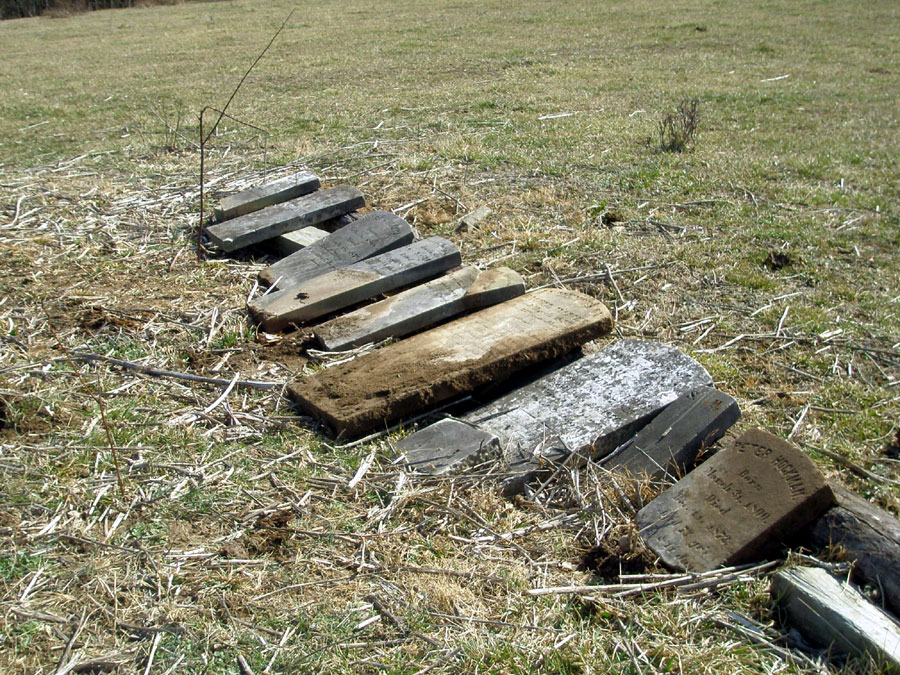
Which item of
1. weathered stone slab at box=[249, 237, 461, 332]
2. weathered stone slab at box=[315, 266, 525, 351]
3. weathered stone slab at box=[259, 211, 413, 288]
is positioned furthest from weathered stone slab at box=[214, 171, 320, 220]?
weathered stone slab at box=[315, 266, 525, 351]

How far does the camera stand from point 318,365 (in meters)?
4.07

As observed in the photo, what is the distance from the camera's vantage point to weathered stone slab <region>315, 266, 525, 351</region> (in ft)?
13.8

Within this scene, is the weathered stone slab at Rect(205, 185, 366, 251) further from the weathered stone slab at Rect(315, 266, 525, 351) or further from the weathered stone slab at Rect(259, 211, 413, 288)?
the weathered stone slab at Rect(315, 266, 525, 351)

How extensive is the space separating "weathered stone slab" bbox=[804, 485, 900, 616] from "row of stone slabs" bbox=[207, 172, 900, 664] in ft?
0.24

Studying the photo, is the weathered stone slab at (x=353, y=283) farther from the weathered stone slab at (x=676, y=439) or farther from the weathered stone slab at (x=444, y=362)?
the weathered stone slab at (x=676, y=439)

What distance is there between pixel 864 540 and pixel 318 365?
2.60 m

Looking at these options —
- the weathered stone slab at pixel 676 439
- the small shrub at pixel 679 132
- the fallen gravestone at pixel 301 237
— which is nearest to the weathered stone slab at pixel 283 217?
the fallen gravestone at pixel 301 237

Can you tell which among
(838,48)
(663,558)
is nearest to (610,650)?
(663,558)

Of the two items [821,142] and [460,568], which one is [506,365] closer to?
[460,568]

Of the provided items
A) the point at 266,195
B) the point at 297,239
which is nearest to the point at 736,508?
the point at 297,239

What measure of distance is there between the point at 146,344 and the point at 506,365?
1985 millimetres

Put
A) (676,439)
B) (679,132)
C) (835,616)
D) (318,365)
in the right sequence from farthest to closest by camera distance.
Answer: (679,132), (318,365), (676,439), (835,616)

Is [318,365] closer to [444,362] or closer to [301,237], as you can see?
[444,362]

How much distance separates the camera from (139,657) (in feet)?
7.73
